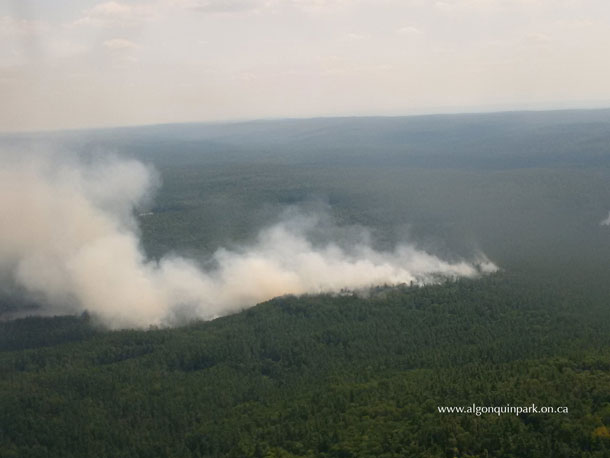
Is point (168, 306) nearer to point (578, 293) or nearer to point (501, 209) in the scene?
point (578, 293)

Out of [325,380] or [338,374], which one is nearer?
[325,380]

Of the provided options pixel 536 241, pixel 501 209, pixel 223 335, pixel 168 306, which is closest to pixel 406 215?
pixel 501 209

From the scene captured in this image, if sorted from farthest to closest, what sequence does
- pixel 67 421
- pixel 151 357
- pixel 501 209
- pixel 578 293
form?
pixel 501 209 → pixel 578 293 → pixel 151 357 → pixel 67 421

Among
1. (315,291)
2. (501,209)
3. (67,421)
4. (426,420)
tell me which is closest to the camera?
(426,420)

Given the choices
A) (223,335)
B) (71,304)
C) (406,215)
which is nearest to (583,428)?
(223,335)

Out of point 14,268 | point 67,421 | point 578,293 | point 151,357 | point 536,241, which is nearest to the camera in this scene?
point 67,421

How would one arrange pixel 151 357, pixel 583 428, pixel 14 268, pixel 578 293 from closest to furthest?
1. pixel 583 428
2. pixel 151 357
3. pixel 578 293
4. pixel 14 268

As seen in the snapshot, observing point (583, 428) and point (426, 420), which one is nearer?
point (583, 428)

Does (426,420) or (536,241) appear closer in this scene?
(426,420)

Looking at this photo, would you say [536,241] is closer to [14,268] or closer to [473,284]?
[473,284]
